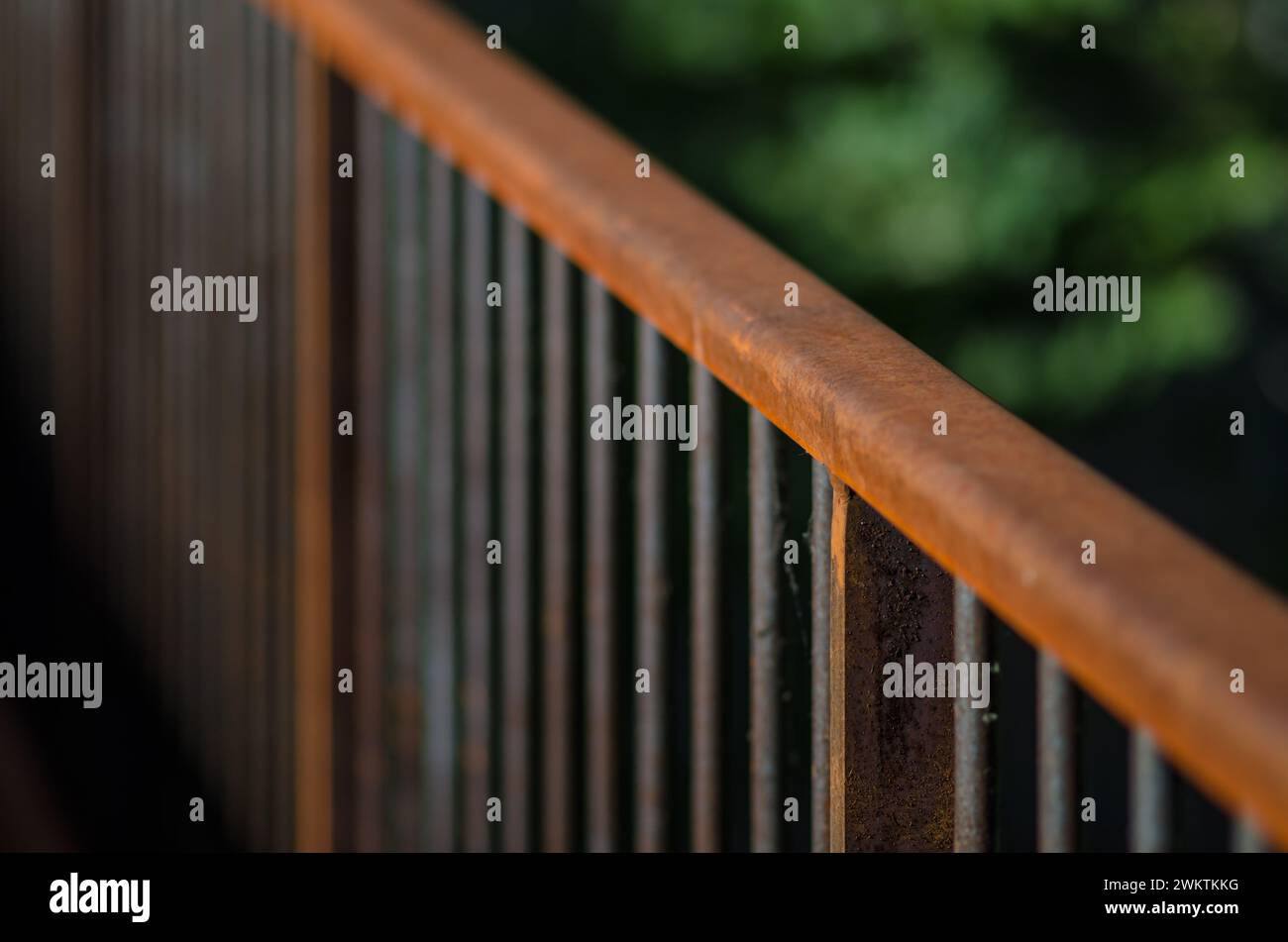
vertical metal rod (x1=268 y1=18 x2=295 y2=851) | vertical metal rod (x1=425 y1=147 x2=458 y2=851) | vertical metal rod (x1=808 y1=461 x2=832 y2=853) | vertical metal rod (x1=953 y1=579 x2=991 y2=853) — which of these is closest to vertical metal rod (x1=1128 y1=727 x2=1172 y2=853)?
vertical metal rod (x1=953 y1=579 x2=991 y2=853)

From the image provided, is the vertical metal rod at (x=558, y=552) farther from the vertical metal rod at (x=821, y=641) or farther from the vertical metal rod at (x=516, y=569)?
the vertical metal rod at (x=821, y=641)

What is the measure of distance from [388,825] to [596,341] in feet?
1.76

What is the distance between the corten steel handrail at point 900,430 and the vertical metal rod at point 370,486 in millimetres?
82

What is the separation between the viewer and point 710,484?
0.95m

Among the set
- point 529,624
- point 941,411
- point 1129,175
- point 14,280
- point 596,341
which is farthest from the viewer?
point 1129,175

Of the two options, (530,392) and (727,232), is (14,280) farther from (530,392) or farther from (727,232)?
(727,232)

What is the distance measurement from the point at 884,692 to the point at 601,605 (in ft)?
0.97

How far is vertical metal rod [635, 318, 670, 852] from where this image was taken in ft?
3.28

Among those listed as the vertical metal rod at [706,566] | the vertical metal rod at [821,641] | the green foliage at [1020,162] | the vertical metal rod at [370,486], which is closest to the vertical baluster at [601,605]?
the vertical metal rod at [706,566]

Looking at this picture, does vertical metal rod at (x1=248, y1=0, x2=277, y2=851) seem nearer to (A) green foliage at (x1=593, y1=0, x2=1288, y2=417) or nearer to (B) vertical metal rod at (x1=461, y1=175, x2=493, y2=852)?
(B) vertical metal rod at (x1=461, y1=175, x2=493, y2=852)

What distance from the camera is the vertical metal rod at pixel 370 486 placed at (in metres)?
1.35

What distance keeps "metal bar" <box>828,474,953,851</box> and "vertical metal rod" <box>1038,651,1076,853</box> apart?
0.37 ft
